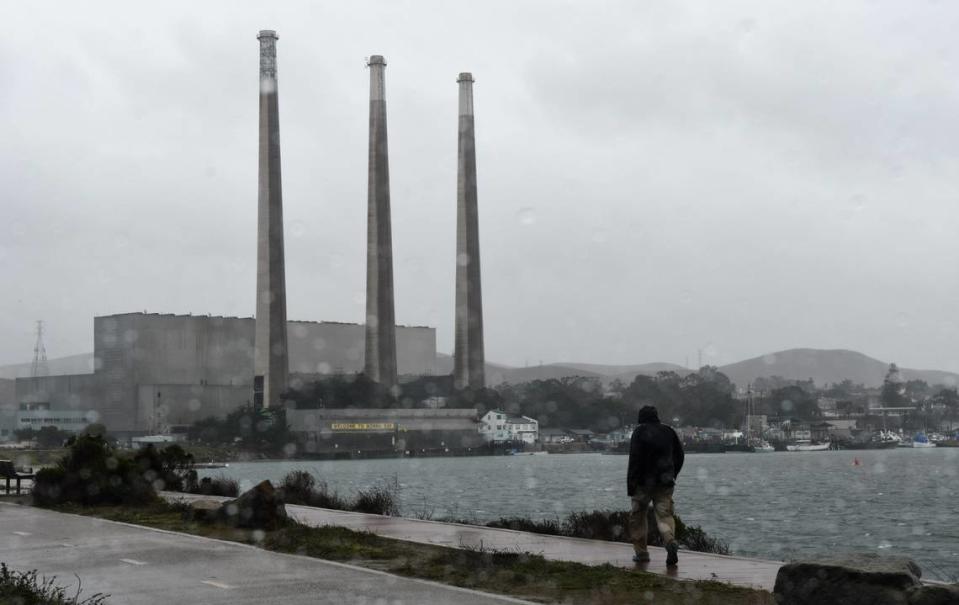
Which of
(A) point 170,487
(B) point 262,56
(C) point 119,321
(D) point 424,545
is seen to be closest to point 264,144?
(B) point 262,56

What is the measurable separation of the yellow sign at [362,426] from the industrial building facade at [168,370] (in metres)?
10.2

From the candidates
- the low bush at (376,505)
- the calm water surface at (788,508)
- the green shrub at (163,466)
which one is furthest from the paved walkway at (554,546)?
the green shrub at (163,466)

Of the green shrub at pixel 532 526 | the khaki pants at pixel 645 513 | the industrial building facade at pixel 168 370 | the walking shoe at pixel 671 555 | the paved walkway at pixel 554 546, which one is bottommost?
the green shrub at pixel 532 526

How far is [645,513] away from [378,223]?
15080 centimetres

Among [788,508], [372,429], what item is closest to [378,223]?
[372,429]

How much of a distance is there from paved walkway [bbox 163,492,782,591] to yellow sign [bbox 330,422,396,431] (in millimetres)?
160675

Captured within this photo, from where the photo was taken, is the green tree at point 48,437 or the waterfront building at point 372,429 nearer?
the waterfront building at point 372,429

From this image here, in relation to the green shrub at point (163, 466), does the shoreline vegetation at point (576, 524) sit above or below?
below

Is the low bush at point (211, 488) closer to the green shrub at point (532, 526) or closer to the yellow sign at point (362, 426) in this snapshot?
the green shrub at point (532, 526)

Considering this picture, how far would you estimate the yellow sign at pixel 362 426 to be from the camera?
613 ft

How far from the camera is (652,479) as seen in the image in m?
17.0

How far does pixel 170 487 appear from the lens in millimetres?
37688

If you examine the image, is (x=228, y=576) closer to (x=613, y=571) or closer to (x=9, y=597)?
(x=9, y=597)

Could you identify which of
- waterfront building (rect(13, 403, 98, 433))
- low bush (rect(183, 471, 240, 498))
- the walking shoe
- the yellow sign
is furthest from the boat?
the walking shoe
